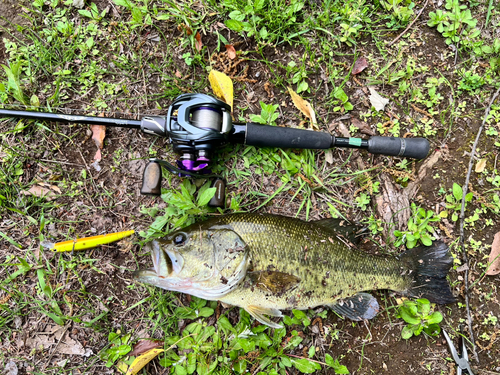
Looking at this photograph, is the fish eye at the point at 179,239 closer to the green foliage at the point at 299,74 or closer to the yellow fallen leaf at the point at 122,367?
the yellow fallen leaf at the point at 122,367

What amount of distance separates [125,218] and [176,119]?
1.29m

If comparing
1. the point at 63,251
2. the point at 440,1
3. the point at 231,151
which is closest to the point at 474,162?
the point at 440,1

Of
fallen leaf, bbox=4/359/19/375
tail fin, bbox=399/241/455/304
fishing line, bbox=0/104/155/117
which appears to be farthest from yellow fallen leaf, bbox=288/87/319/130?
fallen leaf, bbox=4/359/19/375

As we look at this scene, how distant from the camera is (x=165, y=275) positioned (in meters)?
2.71

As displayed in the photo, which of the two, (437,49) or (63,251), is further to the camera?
(437,49)

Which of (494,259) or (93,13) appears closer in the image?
(494,259)

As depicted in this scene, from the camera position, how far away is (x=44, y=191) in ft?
11.2

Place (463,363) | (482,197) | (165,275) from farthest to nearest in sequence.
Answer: (482,197)
(463,363)
(165,275)

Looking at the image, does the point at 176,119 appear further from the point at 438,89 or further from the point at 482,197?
the point at 482,197

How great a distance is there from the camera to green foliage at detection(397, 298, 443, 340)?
3152 millimetres

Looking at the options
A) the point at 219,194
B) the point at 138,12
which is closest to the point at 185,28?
the point at 138,12

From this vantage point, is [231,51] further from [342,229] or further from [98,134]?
[342,229]

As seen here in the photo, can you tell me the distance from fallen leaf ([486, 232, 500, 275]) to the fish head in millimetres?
2724

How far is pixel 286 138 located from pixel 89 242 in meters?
2.31
